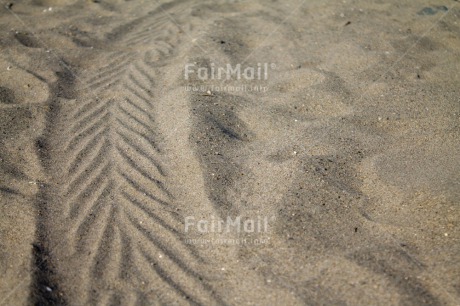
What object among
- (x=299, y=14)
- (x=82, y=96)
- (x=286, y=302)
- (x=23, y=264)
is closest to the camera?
(x=286, y=302)

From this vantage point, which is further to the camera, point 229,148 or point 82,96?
point 82,96

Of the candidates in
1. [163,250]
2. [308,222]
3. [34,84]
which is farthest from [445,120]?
[34,84]

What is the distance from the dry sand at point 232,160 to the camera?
264cm

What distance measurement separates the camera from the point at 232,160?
3.45 m

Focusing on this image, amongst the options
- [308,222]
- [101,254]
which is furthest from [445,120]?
[101,254]

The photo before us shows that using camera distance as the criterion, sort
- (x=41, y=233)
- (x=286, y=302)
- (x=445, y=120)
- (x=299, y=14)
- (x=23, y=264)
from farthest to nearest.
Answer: (x=299, y=14) < (x=445, y=120) < (x=41, y=233) < (x=23, y=264) < (x=286, y=302)

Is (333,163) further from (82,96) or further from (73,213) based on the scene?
(82,96)

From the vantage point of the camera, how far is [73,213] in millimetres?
3059

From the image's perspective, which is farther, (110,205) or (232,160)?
(232,160)

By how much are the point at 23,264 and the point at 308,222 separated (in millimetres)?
1750

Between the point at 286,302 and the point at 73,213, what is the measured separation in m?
1.52

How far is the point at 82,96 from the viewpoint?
13.7 feet

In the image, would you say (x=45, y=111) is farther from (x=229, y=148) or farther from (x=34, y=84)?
(x=229, y=148)

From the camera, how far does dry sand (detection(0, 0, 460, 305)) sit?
2.64 metres
